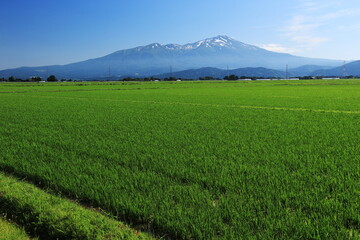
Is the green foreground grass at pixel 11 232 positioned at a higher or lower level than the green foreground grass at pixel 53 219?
lower

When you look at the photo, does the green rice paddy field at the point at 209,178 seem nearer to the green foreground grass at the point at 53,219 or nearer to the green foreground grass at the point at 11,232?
the green foreground grass at the point at 53,219

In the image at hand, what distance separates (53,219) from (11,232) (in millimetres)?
587

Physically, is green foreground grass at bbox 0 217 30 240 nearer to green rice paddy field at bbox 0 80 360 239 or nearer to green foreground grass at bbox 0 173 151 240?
green foreground grass at bbox 0 173 151 240

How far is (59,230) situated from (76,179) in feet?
5.80

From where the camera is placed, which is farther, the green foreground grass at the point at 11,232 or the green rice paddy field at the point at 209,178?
the green foreground grass at the point at 11,232

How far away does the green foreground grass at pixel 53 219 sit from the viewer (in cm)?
371

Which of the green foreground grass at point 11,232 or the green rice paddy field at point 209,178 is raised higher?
the green rice paddy field at point 209,178

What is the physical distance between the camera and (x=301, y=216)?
383 centimetres

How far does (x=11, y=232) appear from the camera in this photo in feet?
13.0

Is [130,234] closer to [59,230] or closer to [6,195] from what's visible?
[59,230]

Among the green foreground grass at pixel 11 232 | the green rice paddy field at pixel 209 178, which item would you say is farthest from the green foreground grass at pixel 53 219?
the green rice paddy field at pixel 209 178

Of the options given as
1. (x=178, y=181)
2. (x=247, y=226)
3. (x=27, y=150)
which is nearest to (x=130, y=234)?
(x=247, y=226)

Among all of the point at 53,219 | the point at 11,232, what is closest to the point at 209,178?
the point at 53,219

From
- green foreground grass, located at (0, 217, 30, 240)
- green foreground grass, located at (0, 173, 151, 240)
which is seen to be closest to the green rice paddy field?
green foreground grass, located at (0, 173, 151, 240)
